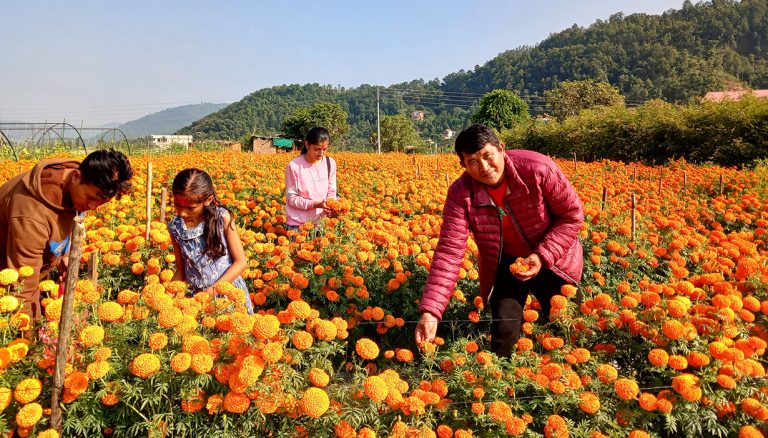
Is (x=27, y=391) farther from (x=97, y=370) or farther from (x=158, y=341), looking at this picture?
(x=158, y=341)

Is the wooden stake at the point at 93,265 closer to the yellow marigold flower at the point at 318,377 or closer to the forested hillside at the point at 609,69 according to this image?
the yellow marigold flower at the point at 318,377

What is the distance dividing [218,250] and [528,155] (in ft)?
5.54

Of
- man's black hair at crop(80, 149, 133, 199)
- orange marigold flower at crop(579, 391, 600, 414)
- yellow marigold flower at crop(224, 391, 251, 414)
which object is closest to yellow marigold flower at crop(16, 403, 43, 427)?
yellow marigold flower at crop(224, 391, 251, 414)

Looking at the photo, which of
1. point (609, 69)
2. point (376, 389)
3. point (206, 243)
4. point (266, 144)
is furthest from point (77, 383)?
point (609, 69)

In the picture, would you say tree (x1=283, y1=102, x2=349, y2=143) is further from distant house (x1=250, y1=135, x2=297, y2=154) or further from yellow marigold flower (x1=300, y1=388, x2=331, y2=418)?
yellow marigold flower (x1=300, y1=388, x2=331, y2=418)

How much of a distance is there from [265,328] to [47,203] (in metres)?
1.38

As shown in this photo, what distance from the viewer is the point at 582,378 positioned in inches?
66.9

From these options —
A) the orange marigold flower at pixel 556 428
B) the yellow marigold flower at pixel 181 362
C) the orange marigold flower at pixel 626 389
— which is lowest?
the orange marigold flower at pixel 556 428

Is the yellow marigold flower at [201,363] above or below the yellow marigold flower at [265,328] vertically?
below

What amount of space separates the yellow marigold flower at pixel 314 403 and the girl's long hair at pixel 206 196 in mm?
1389

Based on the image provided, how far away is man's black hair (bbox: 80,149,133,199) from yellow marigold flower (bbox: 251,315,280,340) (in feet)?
3.90

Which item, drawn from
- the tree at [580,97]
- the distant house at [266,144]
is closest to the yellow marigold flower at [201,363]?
the distant house at [266,144]

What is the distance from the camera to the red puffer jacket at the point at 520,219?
2.25m

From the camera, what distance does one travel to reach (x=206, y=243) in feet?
8.34
